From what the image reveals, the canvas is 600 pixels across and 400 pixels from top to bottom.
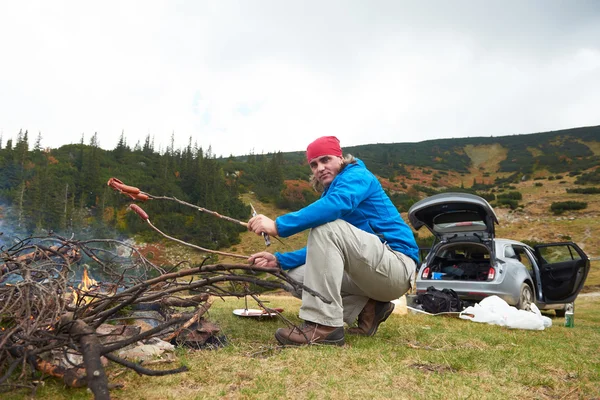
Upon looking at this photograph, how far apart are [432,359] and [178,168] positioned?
31525 mm

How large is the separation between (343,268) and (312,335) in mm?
433

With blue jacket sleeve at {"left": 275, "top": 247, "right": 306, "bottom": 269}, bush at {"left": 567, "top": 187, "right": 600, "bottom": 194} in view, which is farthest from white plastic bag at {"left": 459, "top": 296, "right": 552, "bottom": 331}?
bush at {"left": 567, "top": 187, "right": 600, "bottom": 194}

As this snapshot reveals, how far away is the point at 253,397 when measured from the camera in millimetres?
1585

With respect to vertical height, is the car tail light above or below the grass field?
below

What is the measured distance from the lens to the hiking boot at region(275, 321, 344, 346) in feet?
8.04

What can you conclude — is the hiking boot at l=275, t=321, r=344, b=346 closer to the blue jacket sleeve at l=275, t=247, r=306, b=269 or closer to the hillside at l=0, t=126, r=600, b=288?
the blue jacket sleeve at l=275, t=247, r=306, b=269

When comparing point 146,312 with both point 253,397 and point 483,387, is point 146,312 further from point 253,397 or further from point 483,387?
point 483,387

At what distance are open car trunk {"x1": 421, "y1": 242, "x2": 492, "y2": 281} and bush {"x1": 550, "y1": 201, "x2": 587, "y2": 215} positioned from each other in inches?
920

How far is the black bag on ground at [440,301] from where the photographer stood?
5.30 meters

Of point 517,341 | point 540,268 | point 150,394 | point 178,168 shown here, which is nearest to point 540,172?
point 178,168

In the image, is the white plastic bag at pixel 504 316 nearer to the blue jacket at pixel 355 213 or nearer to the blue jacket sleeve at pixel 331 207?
the blue jacket at pixel 355 213

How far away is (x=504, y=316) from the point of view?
4.52 metres

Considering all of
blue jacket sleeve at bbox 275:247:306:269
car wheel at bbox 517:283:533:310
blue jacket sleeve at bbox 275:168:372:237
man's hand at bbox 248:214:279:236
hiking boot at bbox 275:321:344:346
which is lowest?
car wheel at bbox 517:283:533:310

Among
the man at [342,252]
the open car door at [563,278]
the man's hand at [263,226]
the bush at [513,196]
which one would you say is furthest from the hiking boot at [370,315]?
the bush at [513,196]
